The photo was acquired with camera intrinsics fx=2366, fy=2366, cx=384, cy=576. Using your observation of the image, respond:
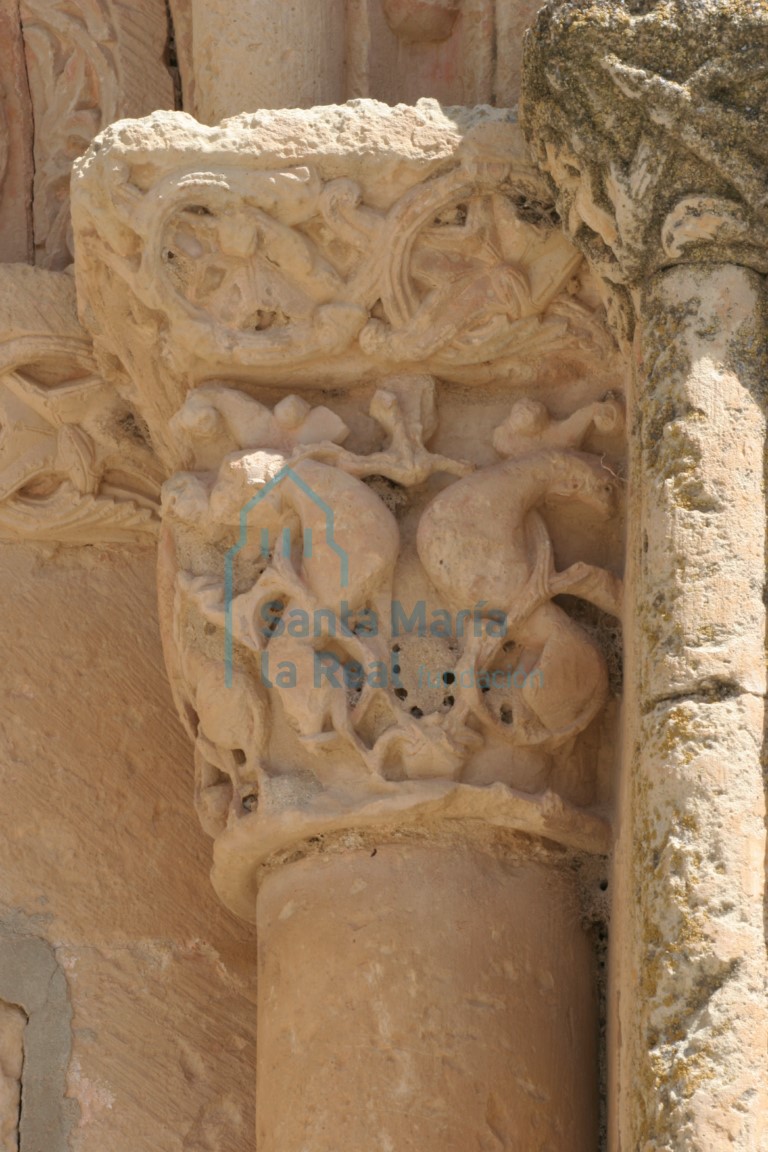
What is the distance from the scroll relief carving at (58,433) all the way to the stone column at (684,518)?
949 millimetres

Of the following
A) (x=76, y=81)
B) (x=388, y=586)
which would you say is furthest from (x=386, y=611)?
(x=76, y=81)

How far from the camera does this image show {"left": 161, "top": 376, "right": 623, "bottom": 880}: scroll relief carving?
3.02 meters

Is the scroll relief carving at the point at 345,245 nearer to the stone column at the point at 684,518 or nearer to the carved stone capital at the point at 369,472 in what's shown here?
the carved stone capital at the point at 369,472

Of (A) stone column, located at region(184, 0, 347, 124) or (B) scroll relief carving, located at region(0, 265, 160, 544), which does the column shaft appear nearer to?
(B) scroll relief carving, located at region(0, 265, 160, 544)

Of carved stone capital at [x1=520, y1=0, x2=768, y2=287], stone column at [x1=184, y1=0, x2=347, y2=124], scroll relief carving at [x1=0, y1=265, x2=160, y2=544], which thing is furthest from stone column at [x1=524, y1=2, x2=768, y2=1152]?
scroll relief carving at [x1=0, y1=265, x2=160, y2=544]

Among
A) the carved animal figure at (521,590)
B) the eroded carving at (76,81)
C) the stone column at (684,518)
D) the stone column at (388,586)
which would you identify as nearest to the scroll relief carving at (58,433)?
the eroded carving at (76,81)

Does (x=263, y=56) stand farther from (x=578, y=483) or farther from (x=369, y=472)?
Answer: (x=578, y=483)

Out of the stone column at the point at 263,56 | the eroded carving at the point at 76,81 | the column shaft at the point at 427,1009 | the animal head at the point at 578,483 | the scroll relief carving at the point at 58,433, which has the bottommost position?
the column shaft at the point at 427,1009

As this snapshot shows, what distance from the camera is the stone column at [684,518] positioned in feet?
8.37

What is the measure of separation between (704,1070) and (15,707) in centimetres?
147

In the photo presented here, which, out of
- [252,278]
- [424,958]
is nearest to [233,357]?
[252,278]

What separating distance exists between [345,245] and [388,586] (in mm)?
462

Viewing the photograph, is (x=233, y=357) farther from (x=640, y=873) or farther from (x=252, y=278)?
(x=640, y=873)

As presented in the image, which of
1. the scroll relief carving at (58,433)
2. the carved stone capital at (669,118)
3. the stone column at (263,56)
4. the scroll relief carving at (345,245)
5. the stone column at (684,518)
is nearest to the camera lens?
the stone column at (684,518)
